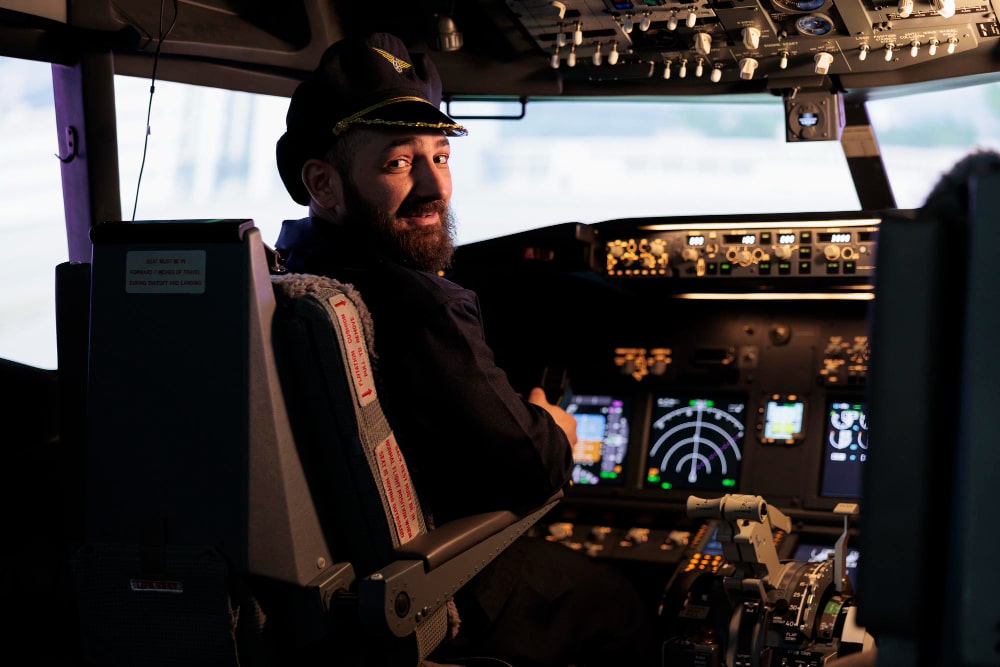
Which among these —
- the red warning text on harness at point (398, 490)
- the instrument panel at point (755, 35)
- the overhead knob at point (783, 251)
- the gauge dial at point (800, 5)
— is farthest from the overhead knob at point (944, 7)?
the red warning text on harness at point (398, 490)

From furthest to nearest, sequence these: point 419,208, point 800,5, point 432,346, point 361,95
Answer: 1. point 800,5
2. point 419,208
3. point 361,95
4. point 432,346

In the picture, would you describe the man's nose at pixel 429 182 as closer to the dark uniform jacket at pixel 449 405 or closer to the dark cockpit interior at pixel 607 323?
the dark uniform jacket at pixel 449 405

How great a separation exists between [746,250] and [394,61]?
116 centimetres

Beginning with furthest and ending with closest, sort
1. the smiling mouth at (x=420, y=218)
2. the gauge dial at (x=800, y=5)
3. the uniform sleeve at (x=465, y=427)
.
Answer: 1. the gauge dial at (x=800, y=5)
2. the smiling mouth at (x=420, y=218)
3. the uniform sleeve at (x=465, y=427)

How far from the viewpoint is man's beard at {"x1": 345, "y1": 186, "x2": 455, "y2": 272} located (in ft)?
6.29

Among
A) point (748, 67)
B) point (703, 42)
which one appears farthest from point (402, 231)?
point (748, 67)

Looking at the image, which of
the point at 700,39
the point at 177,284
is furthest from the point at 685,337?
the point at 177,284

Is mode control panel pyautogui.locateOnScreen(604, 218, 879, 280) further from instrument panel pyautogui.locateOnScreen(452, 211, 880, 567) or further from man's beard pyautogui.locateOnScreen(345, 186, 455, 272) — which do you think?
man's beard pyautogui.locateOnScreen(345, 186, 455, 272)

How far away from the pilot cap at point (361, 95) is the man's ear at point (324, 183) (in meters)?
0.02

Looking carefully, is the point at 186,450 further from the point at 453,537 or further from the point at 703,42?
the point at 703,42

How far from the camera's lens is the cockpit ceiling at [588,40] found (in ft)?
7.86

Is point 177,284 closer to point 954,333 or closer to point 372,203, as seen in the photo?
point 372,203

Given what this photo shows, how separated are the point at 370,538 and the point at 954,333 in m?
0.98

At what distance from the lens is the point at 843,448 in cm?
268
